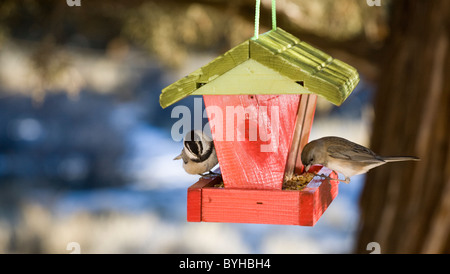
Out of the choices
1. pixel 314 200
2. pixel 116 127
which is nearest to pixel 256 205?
pixel 314 200

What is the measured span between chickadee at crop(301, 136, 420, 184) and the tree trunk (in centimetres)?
71

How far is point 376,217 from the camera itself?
235 centimetres

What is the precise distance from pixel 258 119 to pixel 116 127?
4.07 meters

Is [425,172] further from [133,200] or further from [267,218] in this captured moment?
[133,200]

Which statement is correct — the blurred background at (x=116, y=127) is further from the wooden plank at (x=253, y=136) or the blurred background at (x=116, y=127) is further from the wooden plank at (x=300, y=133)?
the wooden plank at (x=253, y=136)

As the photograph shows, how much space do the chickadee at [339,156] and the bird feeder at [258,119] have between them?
0.22ft

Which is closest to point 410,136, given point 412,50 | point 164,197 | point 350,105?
point 412,50

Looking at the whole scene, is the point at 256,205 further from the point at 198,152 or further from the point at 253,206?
the point at 198,152

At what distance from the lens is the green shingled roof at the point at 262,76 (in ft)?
4.27

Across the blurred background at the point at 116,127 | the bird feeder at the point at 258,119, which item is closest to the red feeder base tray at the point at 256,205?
the bird feeder at the point at 258,119

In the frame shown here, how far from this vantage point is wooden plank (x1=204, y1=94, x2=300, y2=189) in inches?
55.9

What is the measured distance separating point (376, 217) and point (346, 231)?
2.49 metres

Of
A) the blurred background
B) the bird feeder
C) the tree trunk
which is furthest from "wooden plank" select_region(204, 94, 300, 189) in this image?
the blurred background

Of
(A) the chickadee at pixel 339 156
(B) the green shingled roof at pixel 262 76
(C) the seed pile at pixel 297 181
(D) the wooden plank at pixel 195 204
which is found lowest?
(D) the wooden plank at pixel 195 204
